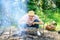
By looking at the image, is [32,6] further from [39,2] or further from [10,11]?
[10,11]

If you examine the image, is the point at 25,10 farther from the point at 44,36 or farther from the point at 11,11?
the point at 44,36

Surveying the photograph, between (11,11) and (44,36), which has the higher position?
(11,11)

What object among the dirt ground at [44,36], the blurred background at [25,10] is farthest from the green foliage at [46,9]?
the dirt ground at [44,36]

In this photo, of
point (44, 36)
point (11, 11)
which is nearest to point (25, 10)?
point (11, 11)

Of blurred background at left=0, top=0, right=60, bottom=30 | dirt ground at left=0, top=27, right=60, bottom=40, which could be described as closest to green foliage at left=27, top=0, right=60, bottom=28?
blurred background at left=0, top=0, right=60, bottom=30

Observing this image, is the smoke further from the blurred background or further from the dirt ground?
the dirt ground

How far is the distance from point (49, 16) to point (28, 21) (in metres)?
0.22

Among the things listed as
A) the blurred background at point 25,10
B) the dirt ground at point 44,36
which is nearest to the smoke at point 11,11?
the blurred background at point 25,10

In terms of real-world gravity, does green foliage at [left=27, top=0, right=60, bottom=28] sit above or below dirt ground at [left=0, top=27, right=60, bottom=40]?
above

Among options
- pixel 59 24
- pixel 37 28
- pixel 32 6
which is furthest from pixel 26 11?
pixel 59 24

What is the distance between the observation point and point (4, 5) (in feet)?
6.51

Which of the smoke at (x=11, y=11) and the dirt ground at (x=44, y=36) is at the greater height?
the smoke at (x=11, y=11)

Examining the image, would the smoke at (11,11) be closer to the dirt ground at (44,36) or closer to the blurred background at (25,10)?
the blurred background at (25,10)

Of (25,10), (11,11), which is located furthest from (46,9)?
(11,11)
